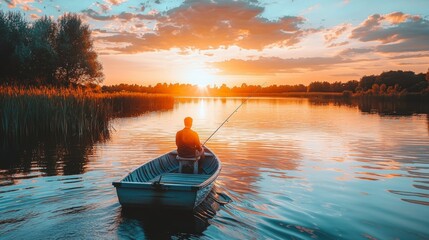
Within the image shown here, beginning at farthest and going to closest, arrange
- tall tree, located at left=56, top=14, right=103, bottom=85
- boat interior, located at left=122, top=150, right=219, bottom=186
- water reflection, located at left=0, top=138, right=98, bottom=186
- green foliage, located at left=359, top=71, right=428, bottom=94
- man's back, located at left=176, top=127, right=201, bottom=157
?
green foliage, located at left=359, top=71, right=428, bottom=94 → tall tree, located at left=56, top=14, right=103, bottom=85 → water reflection, located at left=0, top=138, right=98, bottom=186 → man's back, located at left=176, top=127, right=201, bottom=157 → boat interior, located at left=122, top=150, right=219, bottom=186

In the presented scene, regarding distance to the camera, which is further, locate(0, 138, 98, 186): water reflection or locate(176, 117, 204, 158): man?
locate(0, 138, 98, 186): water reflection

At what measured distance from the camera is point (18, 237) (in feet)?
21.5

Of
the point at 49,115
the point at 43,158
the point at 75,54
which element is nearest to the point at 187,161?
the point at 43,158

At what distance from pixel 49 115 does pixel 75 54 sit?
27.9m

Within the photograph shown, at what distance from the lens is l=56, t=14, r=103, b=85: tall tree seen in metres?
45.8

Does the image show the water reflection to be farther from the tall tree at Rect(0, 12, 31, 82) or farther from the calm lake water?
the tall tree at Rect(0, 12, 31, 82)

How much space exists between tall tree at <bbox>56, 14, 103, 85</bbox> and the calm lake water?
3030cm

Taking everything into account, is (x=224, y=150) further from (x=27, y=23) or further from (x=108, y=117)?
(x=27, y=23)

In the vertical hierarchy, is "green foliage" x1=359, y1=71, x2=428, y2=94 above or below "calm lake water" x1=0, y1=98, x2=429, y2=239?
above

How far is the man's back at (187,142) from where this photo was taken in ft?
34.9

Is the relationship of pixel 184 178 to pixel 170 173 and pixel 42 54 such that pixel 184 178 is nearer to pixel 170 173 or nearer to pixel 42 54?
pixel 170 173

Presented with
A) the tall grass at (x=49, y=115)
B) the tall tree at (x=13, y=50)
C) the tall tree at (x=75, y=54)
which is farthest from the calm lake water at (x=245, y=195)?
the tall tree at (x=75, y=54)

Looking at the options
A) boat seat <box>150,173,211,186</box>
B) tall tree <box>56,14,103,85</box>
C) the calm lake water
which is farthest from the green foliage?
boat seat <box>150,173,211,186</box>

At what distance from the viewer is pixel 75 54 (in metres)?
46.4
